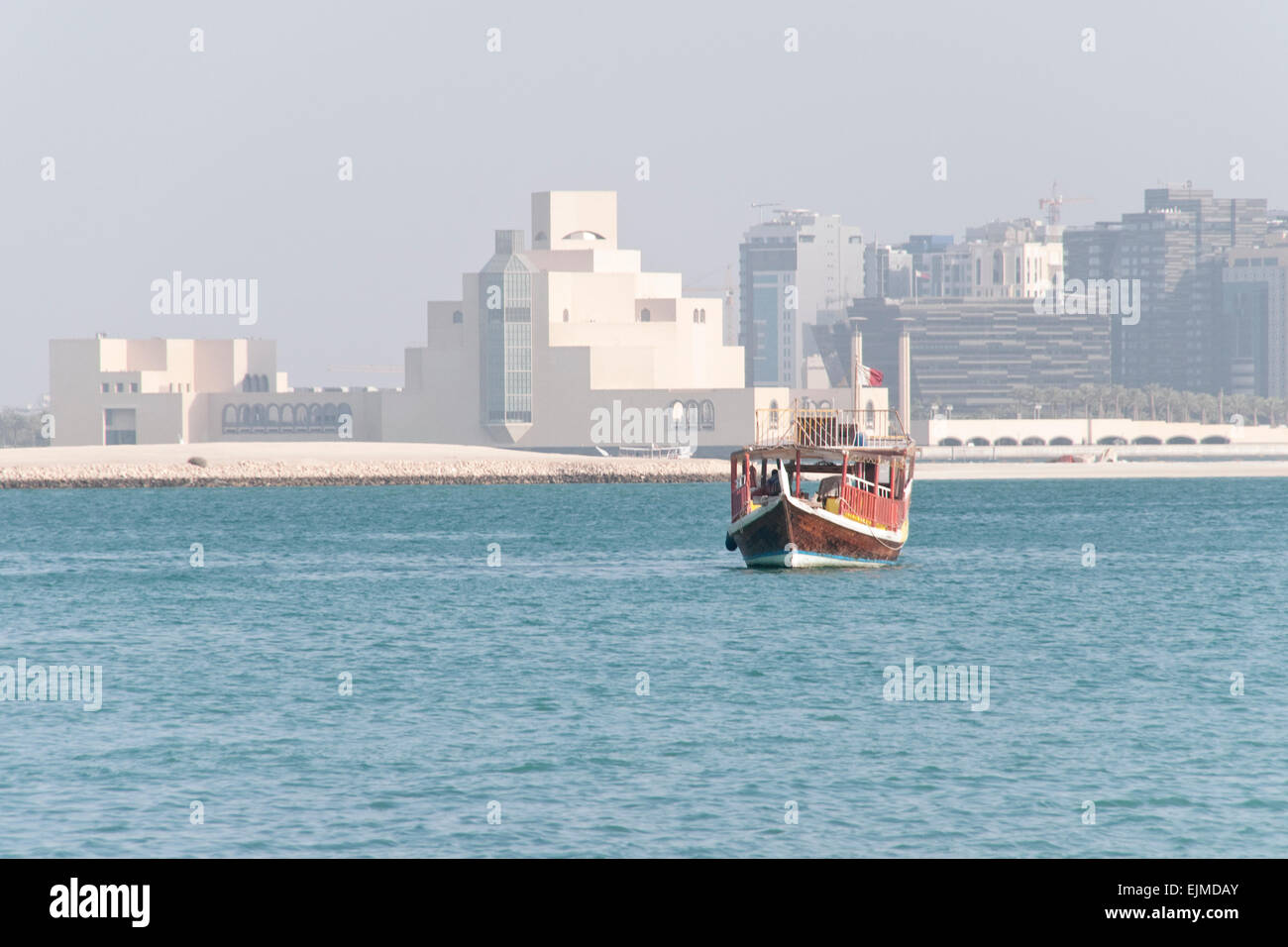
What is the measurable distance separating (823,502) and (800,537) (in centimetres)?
152

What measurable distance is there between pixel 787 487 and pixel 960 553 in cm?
2046

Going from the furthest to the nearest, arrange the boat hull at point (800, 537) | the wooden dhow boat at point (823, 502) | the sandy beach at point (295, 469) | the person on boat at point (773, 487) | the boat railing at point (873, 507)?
the sandy beach at point (295, 469), the person on boat at point (773, 487), the boat railing at point (873, 507), the wooden dhow boat at point (823, 502), the boat hull at point (800, 537)

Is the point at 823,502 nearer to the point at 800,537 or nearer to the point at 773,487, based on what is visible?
the point at 800,537

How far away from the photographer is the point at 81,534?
3880 inches

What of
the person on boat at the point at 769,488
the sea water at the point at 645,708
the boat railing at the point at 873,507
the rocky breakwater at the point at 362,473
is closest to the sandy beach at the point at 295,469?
the rocky breakwater at the point at 362,473

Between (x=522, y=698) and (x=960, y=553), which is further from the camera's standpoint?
(x=960, y=553)

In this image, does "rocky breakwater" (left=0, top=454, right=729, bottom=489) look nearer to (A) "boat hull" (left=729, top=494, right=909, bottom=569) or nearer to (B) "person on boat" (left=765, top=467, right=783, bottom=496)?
(B) "person on boat" (left=765, top=467, right=783, bottom=496)

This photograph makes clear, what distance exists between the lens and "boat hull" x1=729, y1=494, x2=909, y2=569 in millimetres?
62094

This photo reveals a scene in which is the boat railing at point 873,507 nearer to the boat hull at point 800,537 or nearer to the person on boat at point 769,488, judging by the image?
the boat hull at point 800,537

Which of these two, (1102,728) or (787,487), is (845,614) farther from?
(1102,728)

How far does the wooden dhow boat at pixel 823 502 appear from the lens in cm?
6231
